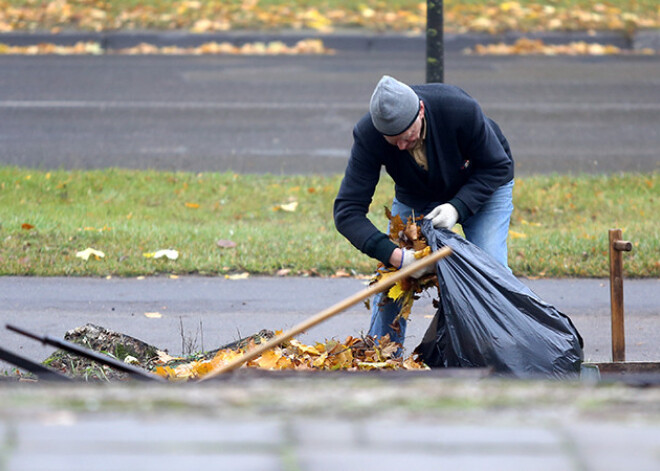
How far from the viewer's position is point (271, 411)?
131 cm

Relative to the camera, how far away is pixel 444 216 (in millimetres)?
3602

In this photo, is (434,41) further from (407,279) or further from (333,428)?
(333,428)

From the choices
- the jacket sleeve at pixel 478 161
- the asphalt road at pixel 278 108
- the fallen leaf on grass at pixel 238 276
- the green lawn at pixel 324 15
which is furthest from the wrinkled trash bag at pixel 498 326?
the green lawn at pixel 324 15

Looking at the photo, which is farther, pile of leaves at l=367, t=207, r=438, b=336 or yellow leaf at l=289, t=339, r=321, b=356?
yellow leaf at l=289, t=339, r=321, b=356

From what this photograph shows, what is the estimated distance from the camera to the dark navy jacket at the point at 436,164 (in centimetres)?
365

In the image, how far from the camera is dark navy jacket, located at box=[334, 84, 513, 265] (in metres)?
3.65

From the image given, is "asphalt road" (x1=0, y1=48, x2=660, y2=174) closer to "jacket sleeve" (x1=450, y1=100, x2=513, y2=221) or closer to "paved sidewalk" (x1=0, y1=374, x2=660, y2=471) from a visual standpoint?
"jacket sleeve" (x1=450, y1=100, x2=513, y2=221)

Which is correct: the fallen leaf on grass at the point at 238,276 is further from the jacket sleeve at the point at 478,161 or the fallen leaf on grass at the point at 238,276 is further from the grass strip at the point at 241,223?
the jacket sleeve at the point at 478,161

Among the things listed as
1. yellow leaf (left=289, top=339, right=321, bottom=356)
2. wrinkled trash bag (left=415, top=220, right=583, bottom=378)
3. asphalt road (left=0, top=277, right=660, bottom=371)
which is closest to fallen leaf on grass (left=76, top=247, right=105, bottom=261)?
asphalt road (left=0, top=277, right=660, bottom=371)

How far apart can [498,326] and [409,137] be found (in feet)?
2.78

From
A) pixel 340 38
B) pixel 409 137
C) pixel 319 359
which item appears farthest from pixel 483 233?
pixel 340 38

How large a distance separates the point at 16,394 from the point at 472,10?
40.1 ft

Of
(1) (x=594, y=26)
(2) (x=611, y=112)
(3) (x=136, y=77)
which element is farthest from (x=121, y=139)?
(1) (x=594, y=26)

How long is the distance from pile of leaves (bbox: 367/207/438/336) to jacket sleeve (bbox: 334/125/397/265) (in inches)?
3.0
